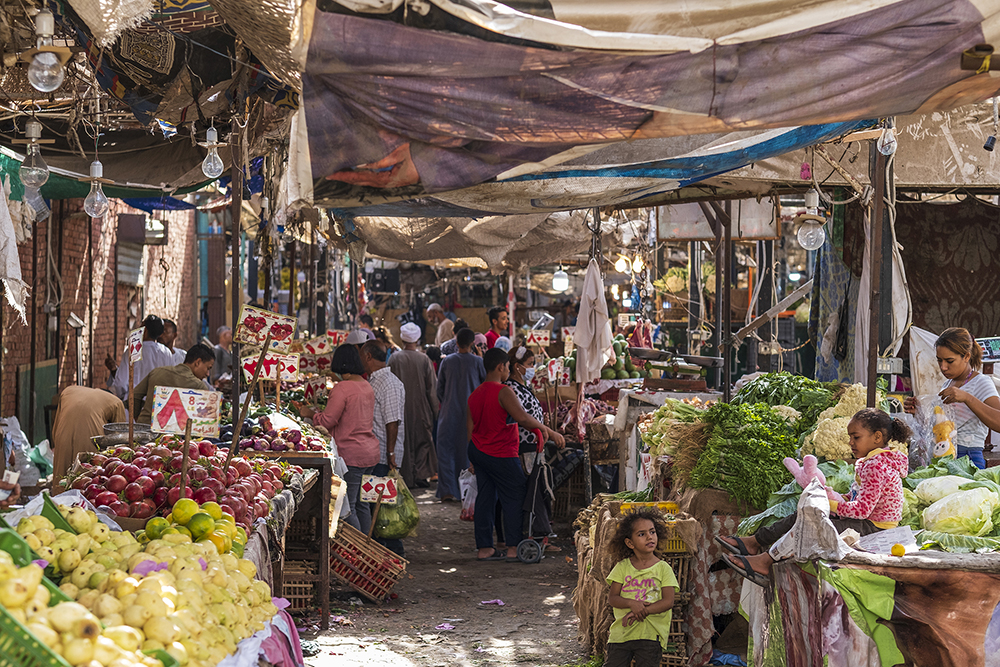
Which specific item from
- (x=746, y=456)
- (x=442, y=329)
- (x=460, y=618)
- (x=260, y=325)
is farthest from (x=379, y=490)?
(x=442, y=329)

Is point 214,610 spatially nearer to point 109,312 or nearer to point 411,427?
point 411,427

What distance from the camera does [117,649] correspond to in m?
2.56

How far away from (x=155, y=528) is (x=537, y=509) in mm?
5321

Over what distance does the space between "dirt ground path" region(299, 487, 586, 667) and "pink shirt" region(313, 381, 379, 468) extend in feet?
3.80

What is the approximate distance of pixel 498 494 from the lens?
8.98 m

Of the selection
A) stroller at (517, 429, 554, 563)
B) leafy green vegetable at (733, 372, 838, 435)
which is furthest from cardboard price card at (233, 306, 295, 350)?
stroller at (517, 429, 554, 563)

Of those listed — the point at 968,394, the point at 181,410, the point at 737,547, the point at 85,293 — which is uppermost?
the point at 85,293

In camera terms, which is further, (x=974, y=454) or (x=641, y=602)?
(x=974, y=454)

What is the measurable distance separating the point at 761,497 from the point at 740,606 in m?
0.67

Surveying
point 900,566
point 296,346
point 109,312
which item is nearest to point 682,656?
point 900,566

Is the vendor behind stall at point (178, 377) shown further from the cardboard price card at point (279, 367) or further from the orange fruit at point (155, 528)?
the orange fruit at point (155, 528)

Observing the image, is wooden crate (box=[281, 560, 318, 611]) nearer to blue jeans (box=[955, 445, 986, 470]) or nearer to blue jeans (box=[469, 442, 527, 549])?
blue jeans (box=[469, 442, 527, 549])

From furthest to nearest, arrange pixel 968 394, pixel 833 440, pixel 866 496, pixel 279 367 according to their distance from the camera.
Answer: pixel 279 367, pixel 968 394, pixel 833 440, pixel 866 496

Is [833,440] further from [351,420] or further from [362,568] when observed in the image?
[351,420]
